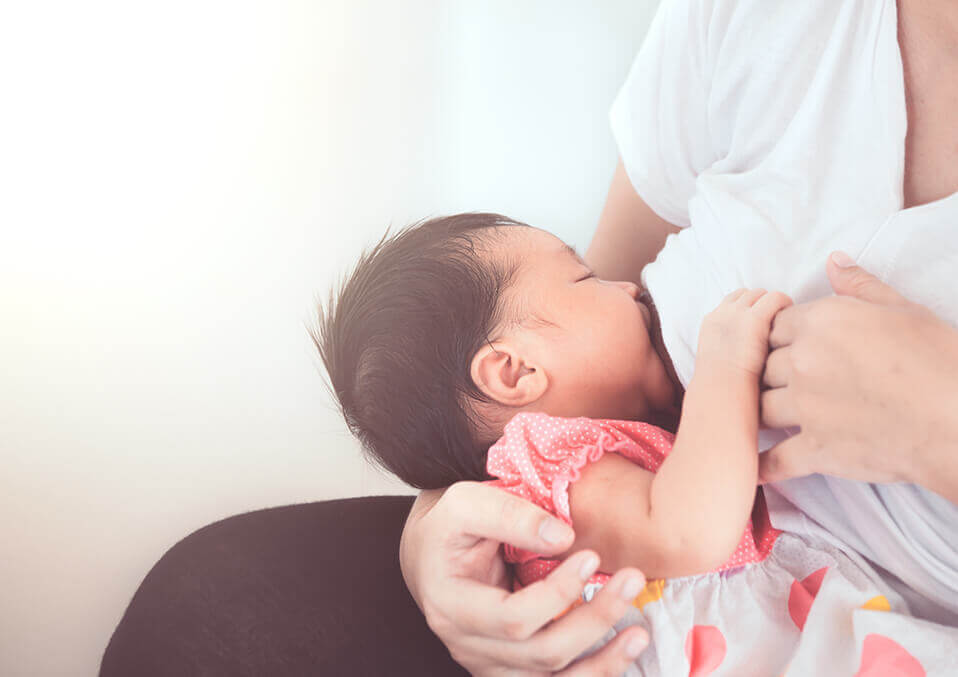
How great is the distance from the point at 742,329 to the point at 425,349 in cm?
37

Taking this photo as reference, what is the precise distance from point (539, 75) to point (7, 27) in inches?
39.2

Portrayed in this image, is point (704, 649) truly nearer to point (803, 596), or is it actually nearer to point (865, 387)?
point (803, 596)

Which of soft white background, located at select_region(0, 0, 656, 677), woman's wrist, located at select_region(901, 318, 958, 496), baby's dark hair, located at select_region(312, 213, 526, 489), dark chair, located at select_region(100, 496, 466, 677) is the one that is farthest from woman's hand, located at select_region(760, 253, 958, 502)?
soft white background, located at select_region(0, 0, 656, 677)

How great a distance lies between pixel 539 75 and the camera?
1.60 metres

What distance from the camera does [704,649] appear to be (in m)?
0.72

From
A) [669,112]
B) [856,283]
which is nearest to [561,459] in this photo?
[856,283]

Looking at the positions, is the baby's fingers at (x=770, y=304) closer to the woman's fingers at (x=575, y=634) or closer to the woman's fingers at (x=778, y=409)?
the woman's fingers at (x=778, y=409)

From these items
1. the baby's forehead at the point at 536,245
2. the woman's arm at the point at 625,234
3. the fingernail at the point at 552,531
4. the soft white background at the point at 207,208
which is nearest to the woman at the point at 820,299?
the fingernail at the point at 552,531

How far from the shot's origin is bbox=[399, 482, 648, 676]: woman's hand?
26.2 inches

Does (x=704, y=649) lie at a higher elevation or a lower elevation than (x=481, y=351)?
lower

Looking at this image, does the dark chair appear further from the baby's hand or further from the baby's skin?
the baby's hand

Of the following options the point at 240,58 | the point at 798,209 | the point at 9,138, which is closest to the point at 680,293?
the point at 798,209

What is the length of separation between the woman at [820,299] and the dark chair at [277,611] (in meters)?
0.07

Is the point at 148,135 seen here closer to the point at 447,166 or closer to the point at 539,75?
the point at 447,166
